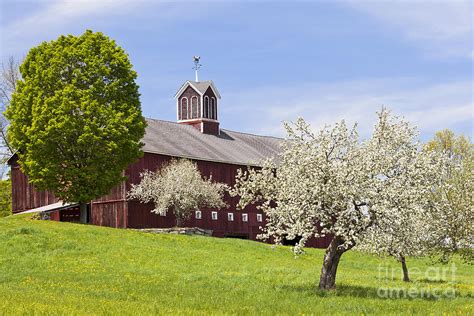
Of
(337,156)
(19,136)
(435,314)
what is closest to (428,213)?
(337,156)

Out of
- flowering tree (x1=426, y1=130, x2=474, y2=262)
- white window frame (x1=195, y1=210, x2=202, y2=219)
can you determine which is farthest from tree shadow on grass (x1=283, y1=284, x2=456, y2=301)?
white window frame (x1=195, y1=210, x2=202, y2=219)

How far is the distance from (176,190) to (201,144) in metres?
12.1

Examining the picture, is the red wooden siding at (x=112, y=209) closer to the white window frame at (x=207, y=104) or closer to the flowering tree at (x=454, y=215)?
A: the white window frame at (x=207, y=104)

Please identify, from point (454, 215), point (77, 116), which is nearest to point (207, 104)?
point (77, 116)

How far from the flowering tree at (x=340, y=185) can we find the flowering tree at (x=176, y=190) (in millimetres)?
33793

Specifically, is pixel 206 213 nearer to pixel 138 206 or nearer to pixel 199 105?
pixel 138 206

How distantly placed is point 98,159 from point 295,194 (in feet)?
100

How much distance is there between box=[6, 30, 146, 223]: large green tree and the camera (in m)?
56.8

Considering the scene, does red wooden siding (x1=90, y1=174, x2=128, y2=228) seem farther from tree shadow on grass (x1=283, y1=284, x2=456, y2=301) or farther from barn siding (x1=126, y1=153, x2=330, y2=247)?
tree shadow on grass (x1=283, y1=284, x2=456, y2=301)

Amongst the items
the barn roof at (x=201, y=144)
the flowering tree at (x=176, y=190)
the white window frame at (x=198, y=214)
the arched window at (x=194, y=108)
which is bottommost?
the white window frame at (x=198, y=214)

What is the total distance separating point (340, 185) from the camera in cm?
2892

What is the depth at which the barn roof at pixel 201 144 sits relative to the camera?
70125 millimetres

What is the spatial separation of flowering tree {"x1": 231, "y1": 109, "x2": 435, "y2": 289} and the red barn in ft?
105

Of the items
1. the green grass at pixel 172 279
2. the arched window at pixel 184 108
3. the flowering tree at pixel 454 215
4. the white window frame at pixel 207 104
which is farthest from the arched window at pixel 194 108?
the flowering tree at pixel 454 215
